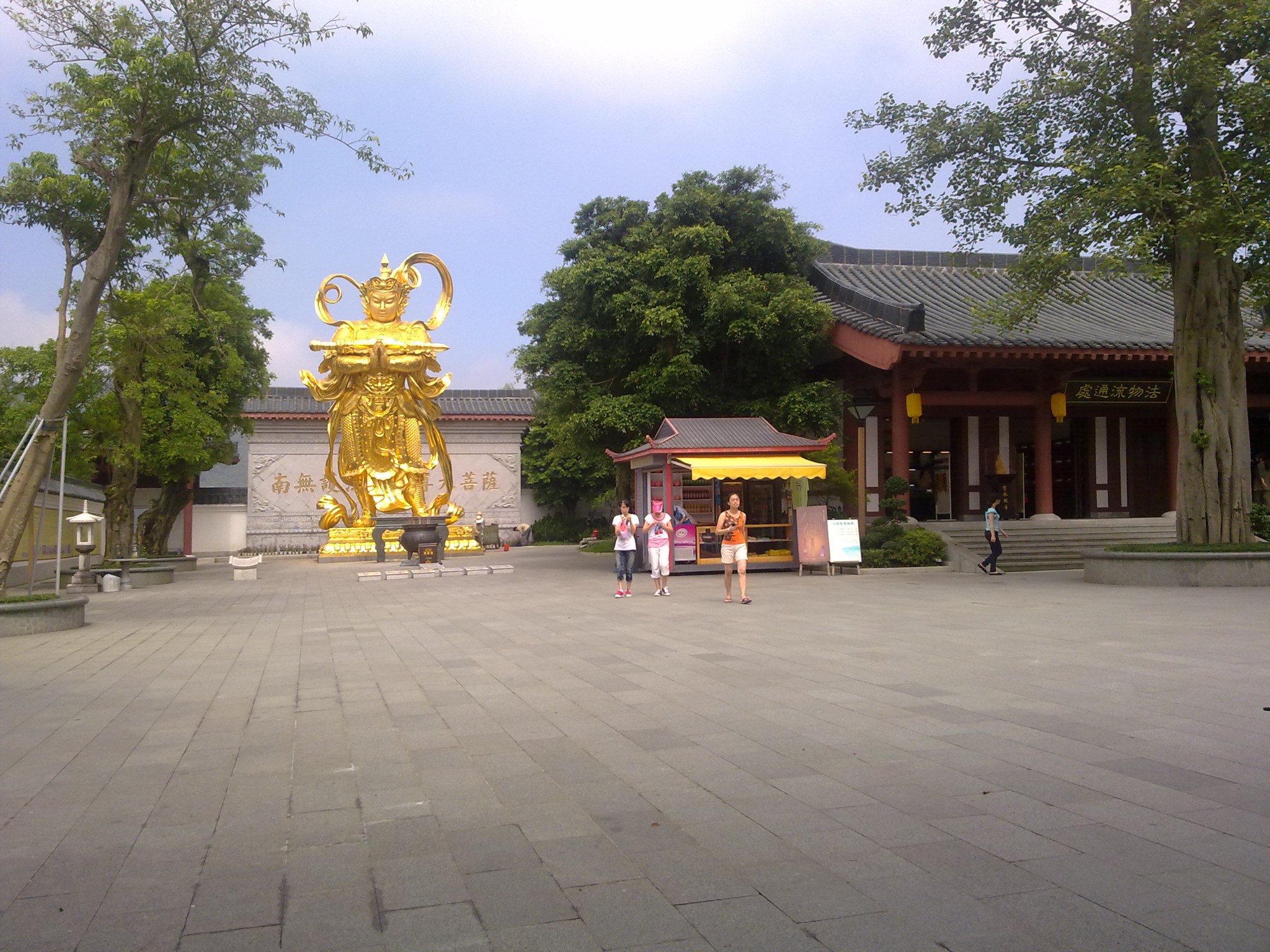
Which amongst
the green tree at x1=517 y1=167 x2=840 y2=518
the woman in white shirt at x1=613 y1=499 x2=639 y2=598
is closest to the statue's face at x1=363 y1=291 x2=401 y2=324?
the green tree at x1=517 y1=167 x2=840 y2=518

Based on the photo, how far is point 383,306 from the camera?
24406mm

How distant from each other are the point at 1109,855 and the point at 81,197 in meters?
13.3

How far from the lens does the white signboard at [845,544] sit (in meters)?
16.4

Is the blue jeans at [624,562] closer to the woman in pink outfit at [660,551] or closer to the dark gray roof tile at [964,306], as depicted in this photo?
the woman in pink outfit at [660,551]

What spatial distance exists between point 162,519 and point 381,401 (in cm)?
588

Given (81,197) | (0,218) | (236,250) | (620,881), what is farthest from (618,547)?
(236,250)

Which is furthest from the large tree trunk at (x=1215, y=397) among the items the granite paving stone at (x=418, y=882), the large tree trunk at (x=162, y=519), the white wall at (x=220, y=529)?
the white wall at (x=220, y=529)

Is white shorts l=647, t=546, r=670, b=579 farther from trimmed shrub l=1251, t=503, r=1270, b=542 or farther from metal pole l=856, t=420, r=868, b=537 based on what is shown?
trimmed shrub l=1251, t=503, r=1270, b=542

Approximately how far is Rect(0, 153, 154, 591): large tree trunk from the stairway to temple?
1351 cm

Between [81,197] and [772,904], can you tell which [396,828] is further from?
[81,197]

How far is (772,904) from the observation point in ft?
9.75

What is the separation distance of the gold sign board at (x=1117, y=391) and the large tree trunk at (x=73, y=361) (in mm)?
16478

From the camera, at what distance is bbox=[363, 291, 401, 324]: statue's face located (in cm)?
2431

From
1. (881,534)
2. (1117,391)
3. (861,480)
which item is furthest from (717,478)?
(1117,391)
